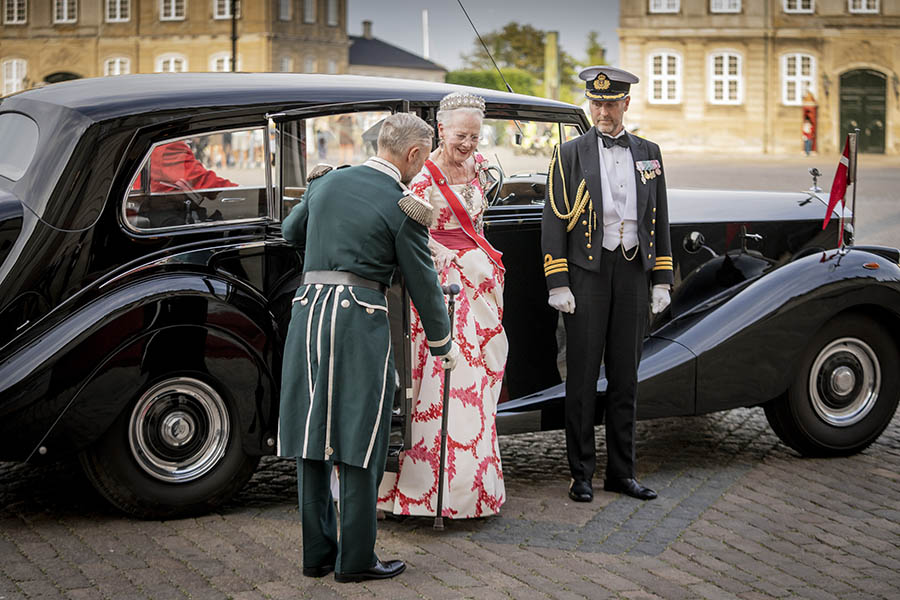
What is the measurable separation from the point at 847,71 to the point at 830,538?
44248 millimetres

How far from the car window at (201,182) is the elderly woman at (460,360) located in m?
0.80

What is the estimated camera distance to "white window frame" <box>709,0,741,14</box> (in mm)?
46000

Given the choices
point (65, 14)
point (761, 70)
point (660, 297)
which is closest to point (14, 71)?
point (65, 14)

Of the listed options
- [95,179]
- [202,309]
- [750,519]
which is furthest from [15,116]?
[750,519]

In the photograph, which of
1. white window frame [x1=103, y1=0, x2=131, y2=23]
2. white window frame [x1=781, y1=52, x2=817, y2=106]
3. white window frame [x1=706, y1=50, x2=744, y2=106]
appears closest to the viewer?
white window frame [x1=781, y1=52, x2=817, y2=106]

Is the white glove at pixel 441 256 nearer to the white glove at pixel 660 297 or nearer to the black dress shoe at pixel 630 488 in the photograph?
the white glove at pixel 660 297

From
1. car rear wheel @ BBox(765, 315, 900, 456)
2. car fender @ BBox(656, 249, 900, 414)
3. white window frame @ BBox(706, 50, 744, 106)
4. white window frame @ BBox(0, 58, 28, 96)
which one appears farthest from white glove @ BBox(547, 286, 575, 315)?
white window frame @ BBox(0, 58, 28, 96)

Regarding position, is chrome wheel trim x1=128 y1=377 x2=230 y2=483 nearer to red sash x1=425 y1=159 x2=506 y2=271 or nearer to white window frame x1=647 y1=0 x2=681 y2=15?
red sash x1=425 y1=159 x2=506 y2=271

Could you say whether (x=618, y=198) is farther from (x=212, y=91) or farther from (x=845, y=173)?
(x=212, y=91)

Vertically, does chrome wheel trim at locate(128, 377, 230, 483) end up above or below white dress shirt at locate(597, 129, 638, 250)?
below

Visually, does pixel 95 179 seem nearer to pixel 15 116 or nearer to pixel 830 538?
pixel 15 116

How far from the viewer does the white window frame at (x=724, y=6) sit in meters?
46.0

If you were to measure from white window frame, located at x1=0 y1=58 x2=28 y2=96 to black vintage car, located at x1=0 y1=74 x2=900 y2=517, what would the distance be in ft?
208

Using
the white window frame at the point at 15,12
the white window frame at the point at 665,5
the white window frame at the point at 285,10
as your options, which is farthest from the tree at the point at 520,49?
the white window frame at the point at 15,12
